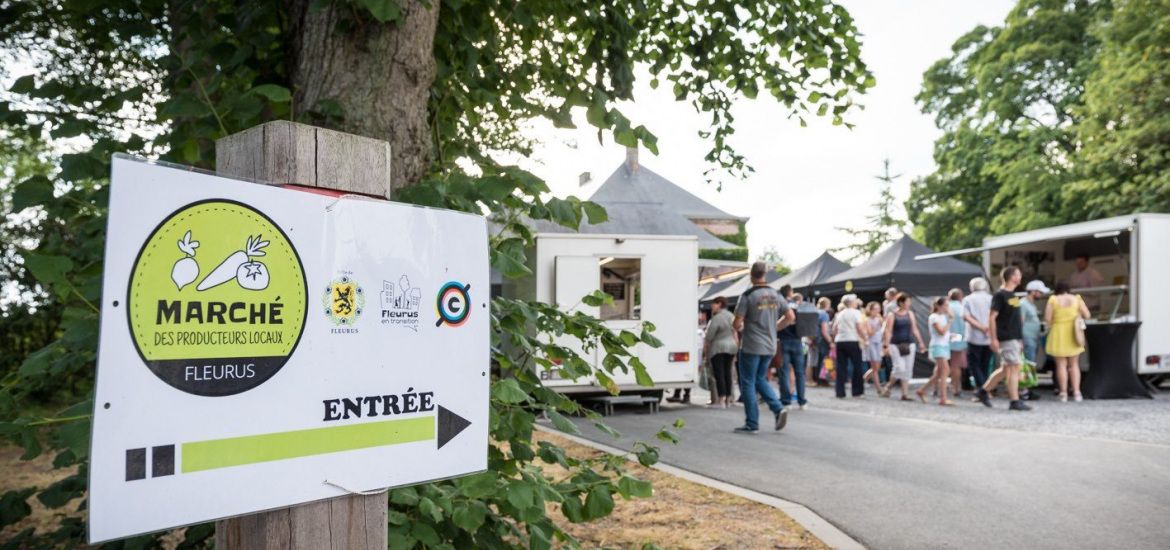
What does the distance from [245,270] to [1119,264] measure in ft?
55.9

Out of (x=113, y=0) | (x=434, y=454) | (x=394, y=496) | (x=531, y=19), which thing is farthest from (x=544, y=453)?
(x=113, y=0)

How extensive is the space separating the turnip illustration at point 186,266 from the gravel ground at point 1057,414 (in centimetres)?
898

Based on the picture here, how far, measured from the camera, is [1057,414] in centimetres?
998

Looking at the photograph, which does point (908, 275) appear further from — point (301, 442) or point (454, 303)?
point (301, 442)

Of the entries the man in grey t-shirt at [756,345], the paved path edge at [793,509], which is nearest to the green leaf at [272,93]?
the paved path edge at [793,509]

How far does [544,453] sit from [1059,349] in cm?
1112

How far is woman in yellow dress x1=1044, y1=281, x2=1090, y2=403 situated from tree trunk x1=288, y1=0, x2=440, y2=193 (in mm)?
11256

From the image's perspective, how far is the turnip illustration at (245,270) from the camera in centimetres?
138

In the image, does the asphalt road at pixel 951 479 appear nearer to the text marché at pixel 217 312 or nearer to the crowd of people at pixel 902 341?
the crowd of people at pixel 902 341

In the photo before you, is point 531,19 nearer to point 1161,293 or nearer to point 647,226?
point 1161,293

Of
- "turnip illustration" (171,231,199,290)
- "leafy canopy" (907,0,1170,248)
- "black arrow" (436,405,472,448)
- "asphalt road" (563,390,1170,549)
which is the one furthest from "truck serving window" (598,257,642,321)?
"leafy canopy" (907,0,1170,248)

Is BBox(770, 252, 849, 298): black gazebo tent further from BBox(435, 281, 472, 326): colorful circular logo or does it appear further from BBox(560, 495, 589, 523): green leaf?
BBox(435, 281, 472, 326): colorful circular logo

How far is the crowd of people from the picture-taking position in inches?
355

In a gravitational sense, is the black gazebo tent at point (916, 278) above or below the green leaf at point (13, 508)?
above
